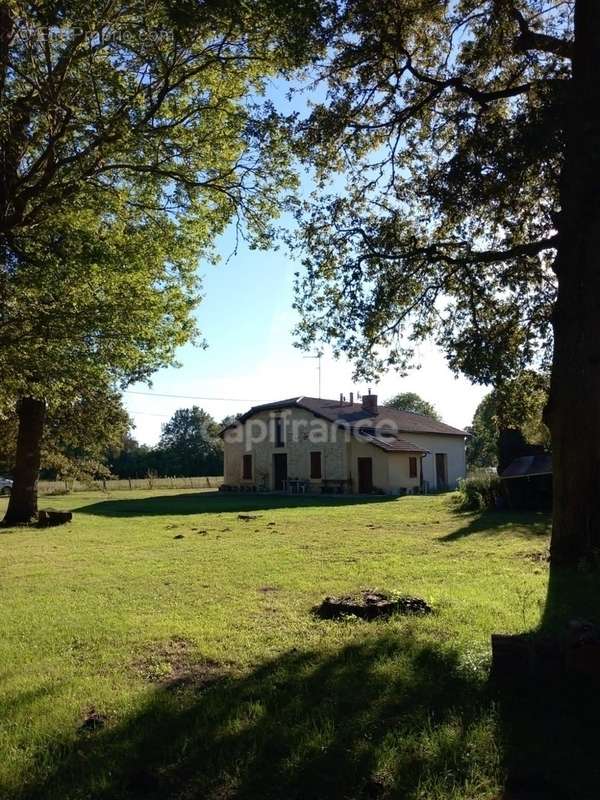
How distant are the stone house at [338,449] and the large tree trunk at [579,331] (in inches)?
1072

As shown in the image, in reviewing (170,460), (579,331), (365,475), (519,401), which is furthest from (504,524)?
(170,460)

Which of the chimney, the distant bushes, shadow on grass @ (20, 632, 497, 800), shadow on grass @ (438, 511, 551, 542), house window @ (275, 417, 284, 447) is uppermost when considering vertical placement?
the chimney

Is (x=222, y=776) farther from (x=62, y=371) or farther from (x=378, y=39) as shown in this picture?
(x=378, y=39)

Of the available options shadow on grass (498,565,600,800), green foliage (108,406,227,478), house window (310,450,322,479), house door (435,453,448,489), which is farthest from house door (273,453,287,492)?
shadow on grass (498,565,600,800)

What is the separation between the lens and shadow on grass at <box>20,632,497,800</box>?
319 centimetres

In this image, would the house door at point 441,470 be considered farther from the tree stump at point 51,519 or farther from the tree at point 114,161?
the tree at point 114,161

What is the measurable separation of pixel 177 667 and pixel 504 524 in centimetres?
1340

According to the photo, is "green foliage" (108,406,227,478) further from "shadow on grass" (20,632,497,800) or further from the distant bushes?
"shadow on grass" (20,632,497,800)

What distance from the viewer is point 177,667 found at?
5.14m

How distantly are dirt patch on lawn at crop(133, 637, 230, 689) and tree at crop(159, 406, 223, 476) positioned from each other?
4245 centimetres

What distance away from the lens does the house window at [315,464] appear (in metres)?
38.5

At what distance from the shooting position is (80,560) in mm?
12203

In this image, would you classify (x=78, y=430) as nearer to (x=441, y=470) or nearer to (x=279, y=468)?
(x=279, y=468)

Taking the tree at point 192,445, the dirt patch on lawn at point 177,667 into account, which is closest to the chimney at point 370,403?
the tree at point 192,445
